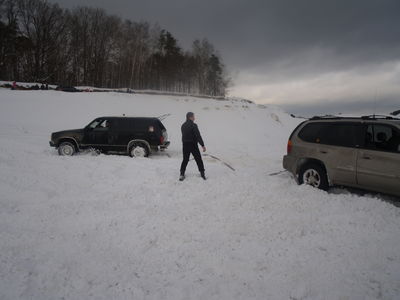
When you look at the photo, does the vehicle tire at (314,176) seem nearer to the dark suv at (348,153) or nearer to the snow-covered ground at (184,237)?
Answer: the dark suv at (348,153)

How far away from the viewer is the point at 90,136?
8953 mm

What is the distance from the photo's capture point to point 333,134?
17.6 feet

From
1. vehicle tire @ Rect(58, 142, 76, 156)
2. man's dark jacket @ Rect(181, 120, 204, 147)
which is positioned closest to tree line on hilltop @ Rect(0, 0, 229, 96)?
vehicle tire @ Rect(58, 142, 76, 156)

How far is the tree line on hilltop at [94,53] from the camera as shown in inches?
1577

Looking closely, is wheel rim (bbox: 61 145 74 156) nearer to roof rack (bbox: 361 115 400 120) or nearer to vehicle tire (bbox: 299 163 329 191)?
vehicle tire (bbox: 299 163 329 191)

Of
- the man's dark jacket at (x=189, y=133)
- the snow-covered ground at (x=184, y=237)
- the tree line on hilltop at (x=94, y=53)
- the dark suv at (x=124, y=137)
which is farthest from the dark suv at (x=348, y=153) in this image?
the tree line on hilltop at (x=94, y=53)

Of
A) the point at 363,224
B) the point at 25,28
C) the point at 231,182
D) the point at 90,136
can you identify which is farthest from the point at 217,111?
the point at 25,28

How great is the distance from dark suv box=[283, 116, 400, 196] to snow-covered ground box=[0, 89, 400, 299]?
436mm

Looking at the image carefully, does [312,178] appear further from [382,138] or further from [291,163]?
[382,138]

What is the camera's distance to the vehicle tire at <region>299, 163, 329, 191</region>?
5336 mm

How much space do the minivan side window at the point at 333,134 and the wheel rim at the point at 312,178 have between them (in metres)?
0.73

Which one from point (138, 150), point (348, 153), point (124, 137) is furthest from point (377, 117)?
point (124, 137)

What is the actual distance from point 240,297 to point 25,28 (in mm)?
56088

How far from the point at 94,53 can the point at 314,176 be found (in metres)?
51.2
